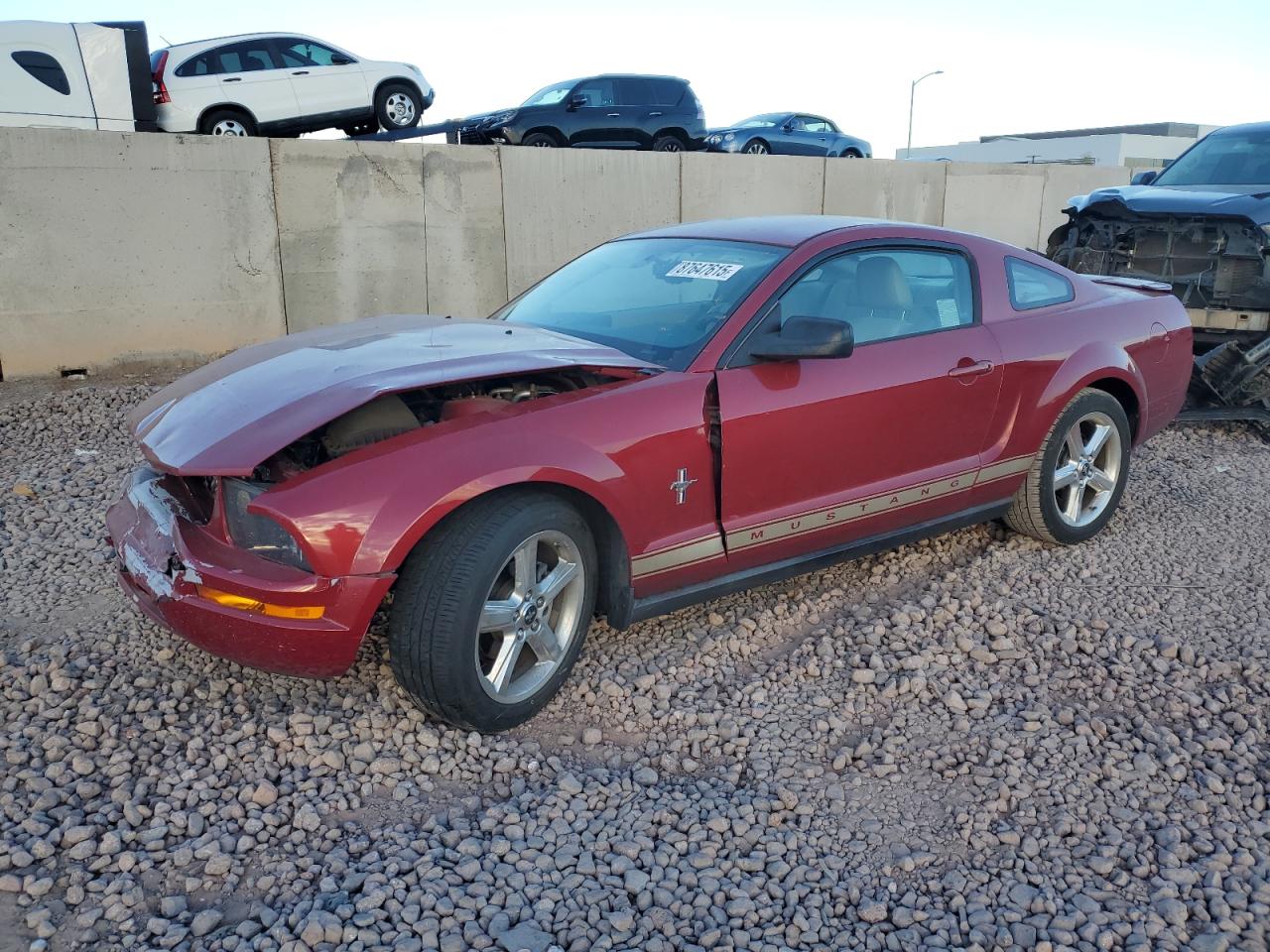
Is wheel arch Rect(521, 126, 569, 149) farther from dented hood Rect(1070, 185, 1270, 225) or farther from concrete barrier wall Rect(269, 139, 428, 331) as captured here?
dented hood Rect(1070, 185, 1270, 225)

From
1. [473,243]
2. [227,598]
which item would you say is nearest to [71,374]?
[473,243]

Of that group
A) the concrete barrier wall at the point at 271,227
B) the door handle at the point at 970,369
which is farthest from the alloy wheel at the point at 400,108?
the door handle at the point at 970,369

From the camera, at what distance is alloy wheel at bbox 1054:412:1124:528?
4980 mm

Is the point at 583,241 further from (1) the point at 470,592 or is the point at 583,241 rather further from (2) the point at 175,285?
(1) the point at 470,592

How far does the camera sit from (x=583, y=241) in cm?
1059

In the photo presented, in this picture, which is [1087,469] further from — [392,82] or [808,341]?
[392,82]

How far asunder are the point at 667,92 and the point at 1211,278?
9.54m

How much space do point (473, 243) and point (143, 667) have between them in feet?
22.3

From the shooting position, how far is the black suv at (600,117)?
563 inches

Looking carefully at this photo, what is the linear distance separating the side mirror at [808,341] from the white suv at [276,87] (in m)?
10.2

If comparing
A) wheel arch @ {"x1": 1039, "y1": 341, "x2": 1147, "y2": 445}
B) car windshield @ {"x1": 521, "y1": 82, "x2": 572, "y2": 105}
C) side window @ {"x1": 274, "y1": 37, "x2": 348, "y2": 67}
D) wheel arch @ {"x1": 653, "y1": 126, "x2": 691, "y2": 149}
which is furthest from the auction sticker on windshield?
wheel arch @ {"x1": 653, "y1": 126, "x2": 691, "y2": 149}

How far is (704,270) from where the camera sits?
4.16m

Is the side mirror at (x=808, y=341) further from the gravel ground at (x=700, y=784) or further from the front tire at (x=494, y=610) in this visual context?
the gravel ground at (x=700, y=784)

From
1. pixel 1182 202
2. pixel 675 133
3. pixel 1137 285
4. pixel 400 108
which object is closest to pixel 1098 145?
pixel 675 133
